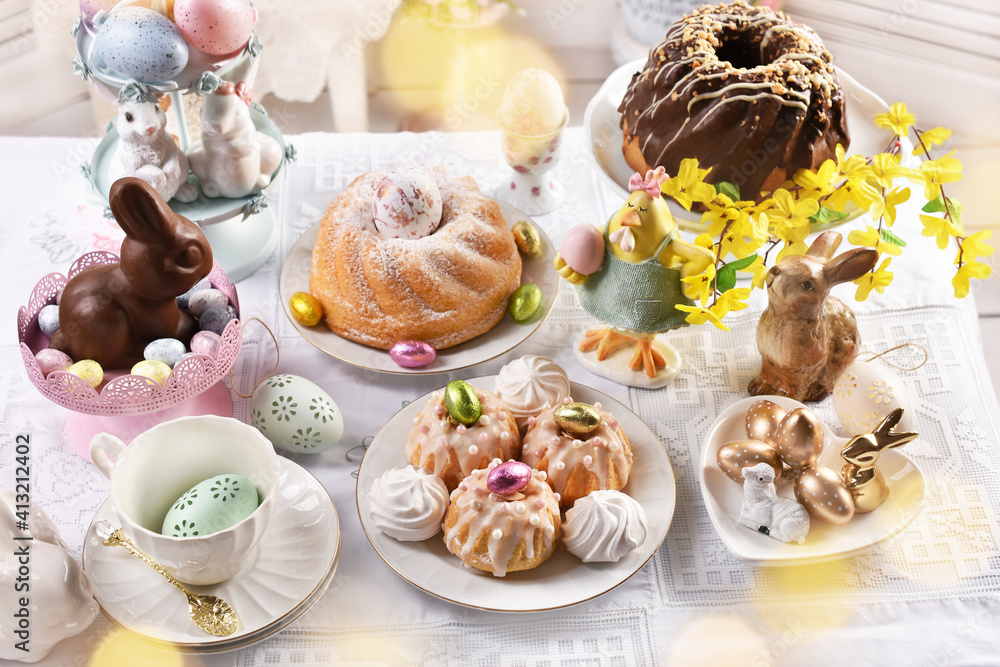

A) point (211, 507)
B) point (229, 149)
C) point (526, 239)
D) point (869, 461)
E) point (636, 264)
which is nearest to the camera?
point (211, 507)

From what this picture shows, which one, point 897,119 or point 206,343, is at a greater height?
point 897,119

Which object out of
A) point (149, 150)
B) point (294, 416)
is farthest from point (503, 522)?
point (149, 150)

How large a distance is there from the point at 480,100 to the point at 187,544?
61.0 inches

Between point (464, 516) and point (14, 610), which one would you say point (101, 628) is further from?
point (464, 516)

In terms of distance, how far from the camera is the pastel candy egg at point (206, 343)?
96 centimetres

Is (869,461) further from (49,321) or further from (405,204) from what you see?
(49,321)

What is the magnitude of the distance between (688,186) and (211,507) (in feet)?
2.04

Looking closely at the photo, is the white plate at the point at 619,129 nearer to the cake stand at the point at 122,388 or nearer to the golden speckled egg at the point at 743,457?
the golden speckled egg at the point at 743,457

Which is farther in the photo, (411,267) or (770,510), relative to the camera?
(411,267)

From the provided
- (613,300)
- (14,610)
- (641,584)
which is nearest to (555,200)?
(613,300)

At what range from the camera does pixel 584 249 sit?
0.99 meters

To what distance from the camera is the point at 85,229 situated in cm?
128

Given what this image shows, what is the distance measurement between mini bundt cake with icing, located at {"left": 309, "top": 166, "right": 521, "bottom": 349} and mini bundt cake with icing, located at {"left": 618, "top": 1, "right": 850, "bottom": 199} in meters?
0.26

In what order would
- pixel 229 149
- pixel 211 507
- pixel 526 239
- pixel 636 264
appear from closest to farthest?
pixel 211 507 → pixel 636 264 → pixel 229 149 → pixel 526 239
